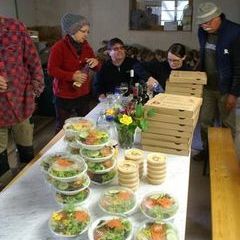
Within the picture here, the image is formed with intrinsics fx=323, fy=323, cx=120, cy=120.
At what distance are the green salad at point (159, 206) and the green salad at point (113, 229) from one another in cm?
10

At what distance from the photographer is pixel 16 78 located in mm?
2057

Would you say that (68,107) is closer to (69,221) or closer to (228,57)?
(228,57)

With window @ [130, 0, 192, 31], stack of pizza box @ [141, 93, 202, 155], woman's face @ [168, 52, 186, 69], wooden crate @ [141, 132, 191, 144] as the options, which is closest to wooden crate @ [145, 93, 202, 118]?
stack of pizza box @ [141, 93, 202, 155]

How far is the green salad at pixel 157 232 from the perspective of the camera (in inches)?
42.2

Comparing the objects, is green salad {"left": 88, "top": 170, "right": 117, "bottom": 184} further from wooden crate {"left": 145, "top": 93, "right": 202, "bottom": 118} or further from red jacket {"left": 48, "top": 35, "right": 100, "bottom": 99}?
red jacket {"left": 48, "top": 35, "right": 100, "bottom": 99}

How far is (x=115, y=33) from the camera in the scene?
536cm

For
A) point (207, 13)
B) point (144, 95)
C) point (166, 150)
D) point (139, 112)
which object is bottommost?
point (166, 150)

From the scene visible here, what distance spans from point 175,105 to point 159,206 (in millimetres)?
697

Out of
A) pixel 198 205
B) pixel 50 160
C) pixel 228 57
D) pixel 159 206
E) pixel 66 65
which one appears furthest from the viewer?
pixel 66 65

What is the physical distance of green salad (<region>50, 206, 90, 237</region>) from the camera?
1.10 metres

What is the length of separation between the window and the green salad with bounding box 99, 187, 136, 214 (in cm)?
431

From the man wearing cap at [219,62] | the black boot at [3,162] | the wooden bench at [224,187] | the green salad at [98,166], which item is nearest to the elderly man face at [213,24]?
the man wearing cap at [219,62]

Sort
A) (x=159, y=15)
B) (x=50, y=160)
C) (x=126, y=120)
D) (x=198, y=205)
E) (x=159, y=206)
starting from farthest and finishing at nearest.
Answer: (x=159, y=15), (x=198, y=205), (x=126, y=120), (x=50, y=160), (x=159, y=206)

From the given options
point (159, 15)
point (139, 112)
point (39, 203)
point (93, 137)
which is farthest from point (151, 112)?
point (159, 15)
